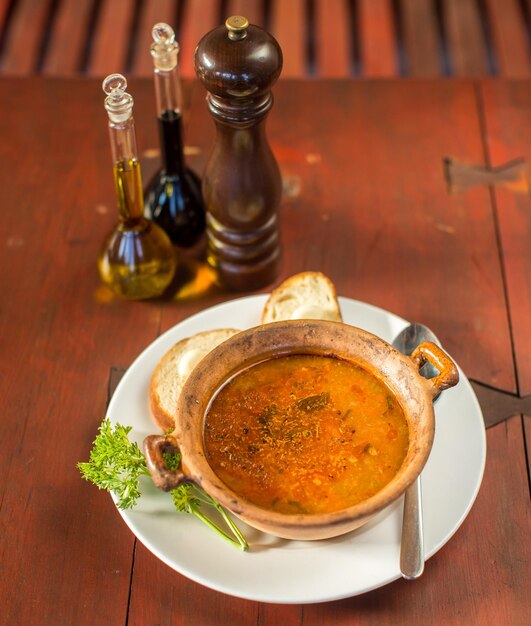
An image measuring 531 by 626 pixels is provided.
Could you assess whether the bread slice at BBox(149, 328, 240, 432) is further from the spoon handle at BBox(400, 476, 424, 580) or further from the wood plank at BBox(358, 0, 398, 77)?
the wood plank at BBox(358, 0, 398, 77)

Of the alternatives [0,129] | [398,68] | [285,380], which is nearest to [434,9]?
[398,68]

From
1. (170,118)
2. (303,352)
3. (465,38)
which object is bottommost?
(465,38)

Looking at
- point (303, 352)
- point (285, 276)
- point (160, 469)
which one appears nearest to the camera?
point (160, 469)

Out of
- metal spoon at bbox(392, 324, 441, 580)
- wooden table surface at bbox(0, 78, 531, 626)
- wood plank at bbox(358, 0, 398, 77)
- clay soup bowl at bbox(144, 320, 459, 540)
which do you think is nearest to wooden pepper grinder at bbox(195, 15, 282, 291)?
wooden table surface at bbox(0, 78, 531, 626)

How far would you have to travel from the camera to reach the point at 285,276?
1808 millimetres

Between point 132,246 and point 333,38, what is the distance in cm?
123

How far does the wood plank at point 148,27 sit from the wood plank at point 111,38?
0.03 metres

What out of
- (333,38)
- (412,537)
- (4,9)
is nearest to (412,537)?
(412,537)

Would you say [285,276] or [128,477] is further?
[285,276]

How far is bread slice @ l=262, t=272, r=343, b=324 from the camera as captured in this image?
5.16ft

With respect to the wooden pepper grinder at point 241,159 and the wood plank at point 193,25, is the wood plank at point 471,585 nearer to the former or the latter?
the wooden pepper grinder at point 241,159

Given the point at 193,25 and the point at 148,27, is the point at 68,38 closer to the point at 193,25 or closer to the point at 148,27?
the point at 148,27

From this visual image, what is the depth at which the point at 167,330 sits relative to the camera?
5.53 feet

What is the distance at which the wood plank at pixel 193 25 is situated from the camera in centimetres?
264
